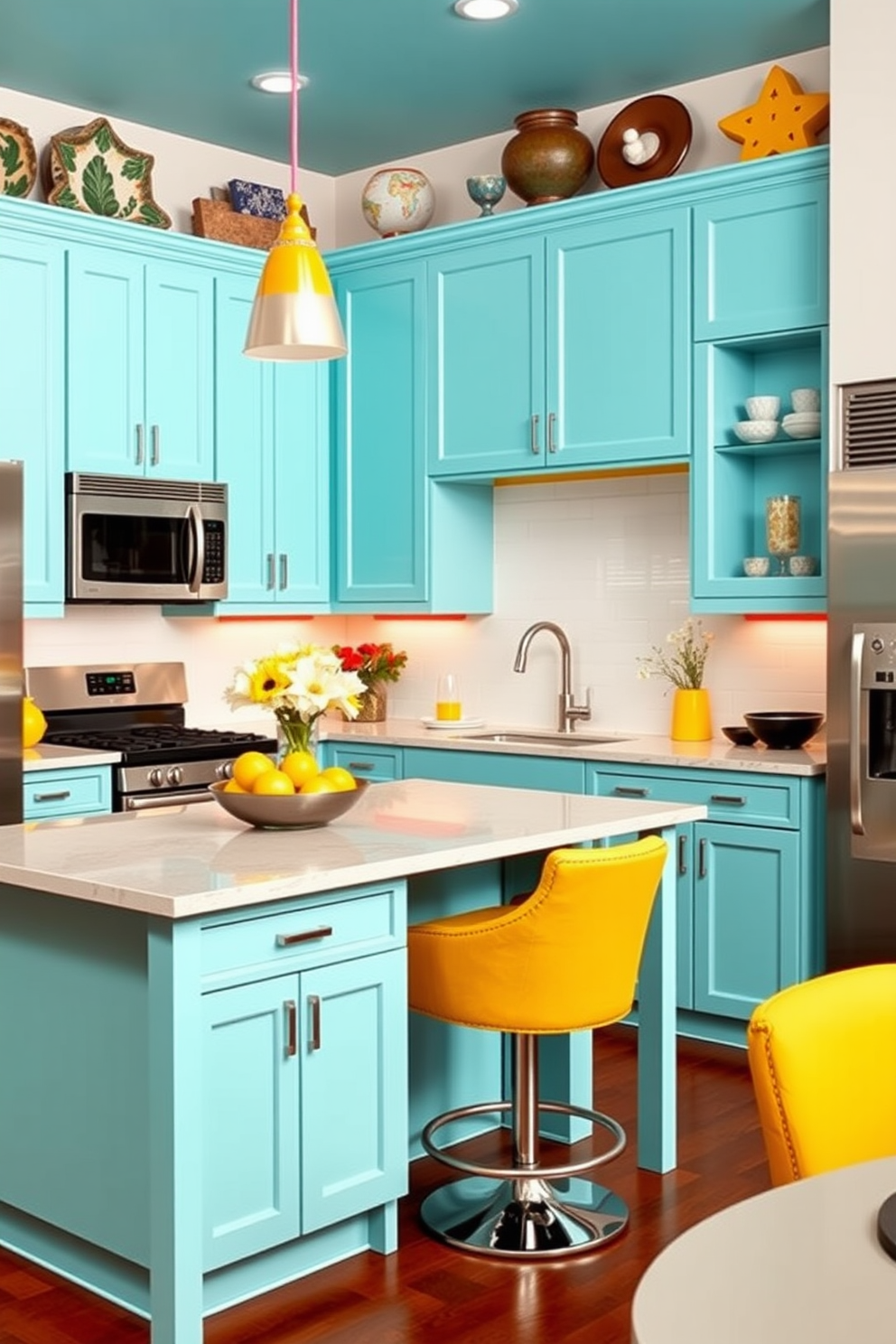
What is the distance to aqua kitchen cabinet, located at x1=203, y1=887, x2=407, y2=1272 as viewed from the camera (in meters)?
2.78

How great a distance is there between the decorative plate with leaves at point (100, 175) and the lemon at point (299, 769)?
2642 mm

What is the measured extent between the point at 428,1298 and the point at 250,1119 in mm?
521

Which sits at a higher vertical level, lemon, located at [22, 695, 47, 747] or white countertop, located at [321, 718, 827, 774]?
lemon, located at [22, 695, 47, 747]

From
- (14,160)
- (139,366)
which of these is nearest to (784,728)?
(139,366)

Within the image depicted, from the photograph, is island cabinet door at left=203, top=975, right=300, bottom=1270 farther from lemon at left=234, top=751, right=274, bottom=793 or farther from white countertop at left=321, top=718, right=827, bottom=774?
white countertop at left=321, top=718, right=827, bottom=774

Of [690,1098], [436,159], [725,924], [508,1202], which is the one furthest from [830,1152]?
[436,159]

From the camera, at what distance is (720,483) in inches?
193

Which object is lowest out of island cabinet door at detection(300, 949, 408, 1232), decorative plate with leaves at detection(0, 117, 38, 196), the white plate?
island cabinet door at detection(300, 949, 408, 1232)

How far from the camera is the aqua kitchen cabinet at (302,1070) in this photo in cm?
278

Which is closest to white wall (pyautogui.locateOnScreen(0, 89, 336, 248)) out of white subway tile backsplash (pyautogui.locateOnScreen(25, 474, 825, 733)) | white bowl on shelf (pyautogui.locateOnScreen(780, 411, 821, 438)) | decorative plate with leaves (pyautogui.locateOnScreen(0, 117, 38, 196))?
decorative plate with leaves (pyautogui.locateOnScreen(0, 117, 38, 196))

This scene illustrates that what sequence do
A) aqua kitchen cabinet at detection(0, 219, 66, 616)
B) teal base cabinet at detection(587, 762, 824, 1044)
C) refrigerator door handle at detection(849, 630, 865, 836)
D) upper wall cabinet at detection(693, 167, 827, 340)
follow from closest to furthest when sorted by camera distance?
refrigerator door handle at detection(849, 630, 865, 836)
teal base cabinet at detection(587, 762, 824, 1044)
upper wall cabinet at detection(693, 167, 827, 340)
aqua kitchen cabinet at detection(0, 219, 66, 616)

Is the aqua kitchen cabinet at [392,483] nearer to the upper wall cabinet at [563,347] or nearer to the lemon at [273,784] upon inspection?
the upper wall cabinet at [563,347]

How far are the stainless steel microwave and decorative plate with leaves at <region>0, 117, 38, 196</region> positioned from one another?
0.95m

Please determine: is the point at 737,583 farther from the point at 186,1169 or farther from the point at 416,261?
the point at 186,1169
